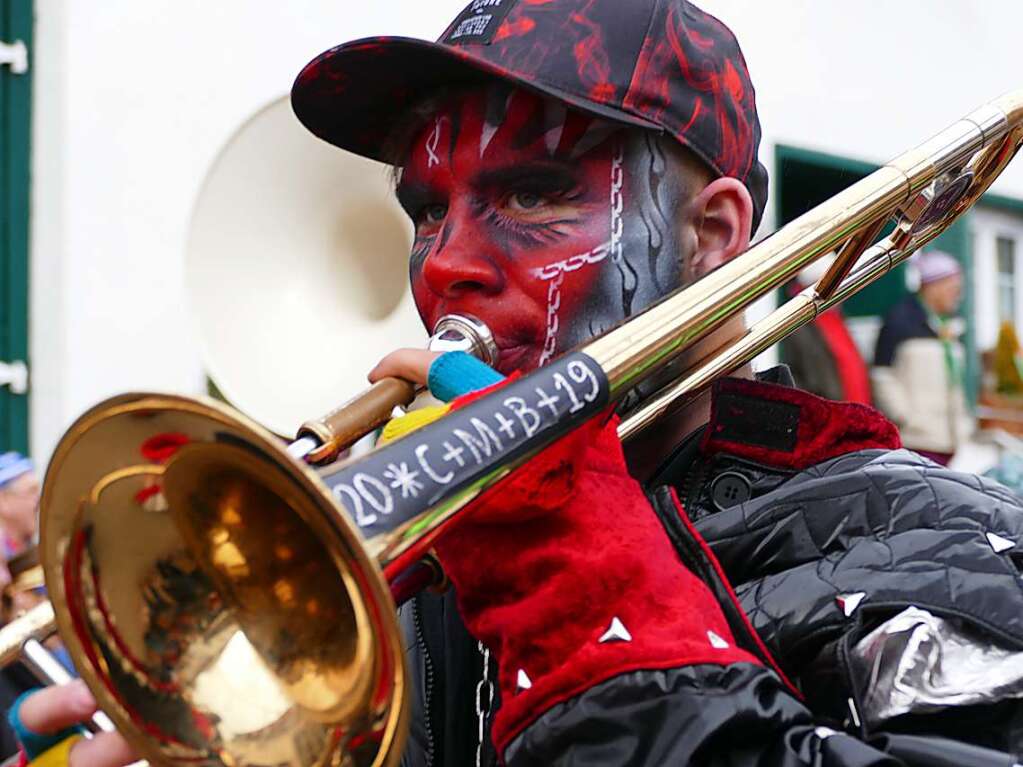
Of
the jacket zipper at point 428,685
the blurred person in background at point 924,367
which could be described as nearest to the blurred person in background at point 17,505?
the jacket zipper at point 428,685

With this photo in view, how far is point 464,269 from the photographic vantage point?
1784 mm

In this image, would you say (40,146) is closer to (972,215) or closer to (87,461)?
(87,461)

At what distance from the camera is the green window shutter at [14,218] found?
510 cm

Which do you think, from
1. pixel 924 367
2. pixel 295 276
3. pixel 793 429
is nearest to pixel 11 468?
pixel 295 276

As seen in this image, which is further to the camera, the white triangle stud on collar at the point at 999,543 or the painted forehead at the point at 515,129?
the painted forehead at the point at 515,129

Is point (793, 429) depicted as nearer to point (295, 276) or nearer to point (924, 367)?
point (295, 276)

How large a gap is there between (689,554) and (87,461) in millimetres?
590

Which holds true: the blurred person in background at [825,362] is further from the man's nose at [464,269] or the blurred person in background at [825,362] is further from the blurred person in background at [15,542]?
the man's nose at [464,269]

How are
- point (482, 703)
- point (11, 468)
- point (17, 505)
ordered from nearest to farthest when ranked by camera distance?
1. point (482, 703)
2. point (17, 505)
3. point (11, 468)

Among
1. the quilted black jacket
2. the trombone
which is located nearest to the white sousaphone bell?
the quilted black jacket

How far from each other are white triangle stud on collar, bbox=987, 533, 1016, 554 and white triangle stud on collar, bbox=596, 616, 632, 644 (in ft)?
1.25

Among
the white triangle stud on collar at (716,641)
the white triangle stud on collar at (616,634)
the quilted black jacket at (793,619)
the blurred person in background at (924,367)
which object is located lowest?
the blurred person in background at (924,367)

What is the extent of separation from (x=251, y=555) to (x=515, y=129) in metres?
0.61

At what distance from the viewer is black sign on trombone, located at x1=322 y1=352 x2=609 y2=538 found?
4.19 feet
